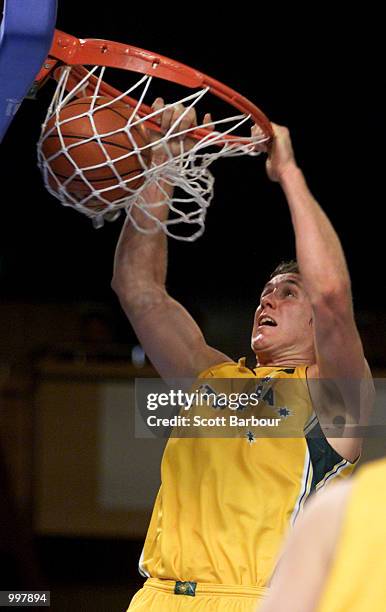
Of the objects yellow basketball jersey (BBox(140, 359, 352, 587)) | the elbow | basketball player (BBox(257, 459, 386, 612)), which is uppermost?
the elbow

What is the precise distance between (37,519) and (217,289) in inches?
28.9

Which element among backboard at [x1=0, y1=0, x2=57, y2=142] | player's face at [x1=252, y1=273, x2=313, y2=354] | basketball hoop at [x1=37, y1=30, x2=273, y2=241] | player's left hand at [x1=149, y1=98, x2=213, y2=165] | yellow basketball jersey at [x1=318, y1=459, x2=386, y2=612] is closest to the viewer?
yellow basketball jersey at [x1=318, y1=459, x2=386, y2=612]

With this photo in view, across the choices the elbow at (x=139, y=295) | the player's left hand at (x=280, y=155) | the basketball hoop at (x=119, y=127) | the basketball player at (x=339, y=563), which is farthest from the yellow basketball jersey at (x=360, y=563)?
the elbow at (x=139, y=295)

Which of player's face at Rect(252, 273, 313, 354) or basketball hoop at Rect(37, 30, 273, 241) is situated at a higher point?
basketball hoop at Rect(37, 30, 273, 241)

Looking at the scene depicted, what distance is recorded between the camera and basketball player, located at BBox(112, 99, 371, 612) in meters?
1.75

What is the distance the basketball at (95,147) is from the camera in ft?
5.59

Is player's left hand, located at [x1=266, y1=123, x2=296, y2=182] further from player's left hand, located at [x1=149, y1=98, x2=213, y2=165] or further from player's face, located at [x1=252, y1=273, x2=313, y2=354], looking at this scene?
player's face, located at [x1=252, y1=273, x2=313, y2=354]

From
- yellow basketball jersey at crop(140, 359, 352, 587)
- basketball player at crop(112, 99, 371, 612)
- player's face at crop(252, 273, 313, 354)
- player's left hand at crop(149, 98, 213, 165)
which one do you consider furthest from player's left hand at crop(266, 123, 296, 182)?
yellow basketball jersey at crop(140, 359, 352, 587)

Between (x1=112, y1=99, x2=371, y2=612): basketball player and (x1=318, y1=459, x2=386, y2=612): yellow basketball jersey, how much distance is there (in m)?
1.21

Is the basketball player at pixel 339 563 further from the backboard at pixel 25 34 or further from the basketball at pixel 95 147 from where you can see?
the basketball at pixel 95 147

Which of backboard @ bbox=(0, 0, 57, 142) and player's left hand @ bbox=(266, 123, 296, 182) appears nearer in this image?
backboard @ bbox=(0, 0, 57, 142)

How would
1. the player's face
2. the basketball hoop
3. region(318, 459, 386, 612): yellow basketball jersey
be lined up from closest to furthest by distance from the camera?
region(318, 459, 386, 612): yellow basketball jersey
the basketball hoop
the player's face

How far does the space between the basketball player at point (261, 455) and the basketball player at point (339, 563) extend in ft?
3.97

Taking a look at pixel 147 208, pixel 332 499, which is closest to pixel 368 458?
pixel 147 208
